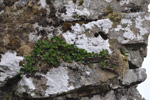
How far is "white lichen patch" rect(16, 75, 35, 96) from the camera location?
5484mm

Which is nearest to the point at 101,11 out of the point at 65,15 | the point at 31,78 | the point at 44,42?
the point at 65,15

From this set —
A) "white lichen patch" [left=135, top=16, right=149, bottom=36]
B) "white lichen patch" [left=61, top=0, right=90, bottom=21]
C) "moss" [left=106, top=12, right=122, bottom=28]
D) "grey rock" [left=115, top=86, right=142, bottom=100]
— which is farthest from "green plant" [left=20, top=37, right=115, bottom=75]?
"white lichen patch" [left=135, top=16, right=149, bottom=36]

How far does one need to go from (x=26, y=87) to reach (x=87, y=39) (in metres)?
2.52

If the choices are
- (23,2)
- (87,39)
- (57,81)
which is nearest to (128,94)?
(87,39)

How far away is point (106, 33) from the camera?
6.70 metres

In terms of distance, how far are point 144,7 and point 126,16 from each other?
1.36m

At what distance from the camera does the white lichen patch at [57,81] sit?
562cm

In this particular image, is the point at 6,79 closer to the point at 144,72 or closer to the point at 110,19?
the point at 110,19

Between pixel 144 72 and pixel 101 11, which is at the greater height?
pixel 101 11

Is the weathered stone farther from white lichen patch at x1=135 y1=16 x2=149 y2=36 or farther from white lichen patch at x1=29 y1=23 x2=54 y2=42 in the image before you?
white lichen patch at x1=135 y1=16 x2=149 y2=36

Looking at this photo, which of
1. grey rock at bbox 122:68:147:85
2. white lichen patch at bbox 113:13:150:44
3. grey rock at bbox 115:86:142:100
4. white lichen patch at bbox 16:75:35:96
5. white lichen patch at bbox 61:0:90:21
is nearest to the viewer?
white lichen patch at bbox 16:75:35:96

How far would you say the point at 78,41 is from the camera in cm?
634

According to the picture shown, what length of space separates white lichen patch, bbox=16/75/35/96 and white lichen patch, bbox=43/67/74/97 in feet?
1.43

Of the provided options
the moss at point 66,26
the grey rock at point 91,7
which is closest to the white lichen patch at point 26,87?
the moss at point 66,26
